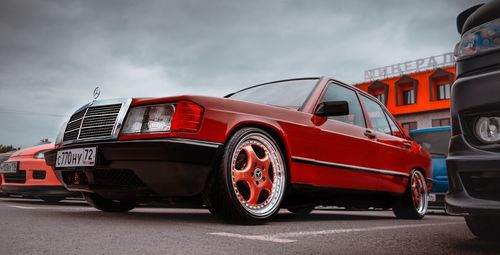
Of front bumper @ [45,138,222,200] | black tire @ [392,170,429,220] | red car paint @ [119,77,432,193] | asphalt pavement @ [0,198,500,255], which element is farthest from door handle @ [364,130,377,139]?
front bumper @ [45,138,222,200]

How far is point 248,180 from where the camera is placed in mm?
3506

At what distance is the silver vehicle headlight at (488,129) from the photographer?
2.40 m

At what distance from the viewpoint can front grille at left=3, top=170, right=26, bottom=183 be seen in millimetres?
6766

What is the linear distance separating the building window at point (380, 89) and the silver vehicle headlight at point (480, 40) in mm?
35575

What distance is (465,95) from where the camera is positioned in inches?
99.9

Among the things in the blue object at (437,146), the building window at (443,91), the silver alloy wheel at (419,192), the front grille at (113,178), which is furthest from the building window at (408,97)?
the front grille at (113,178)

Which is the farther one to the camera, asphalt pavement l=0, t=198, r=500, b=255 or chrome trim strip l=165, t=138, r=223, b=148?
chrome trim strip l=165, t=138, r=223, b=148

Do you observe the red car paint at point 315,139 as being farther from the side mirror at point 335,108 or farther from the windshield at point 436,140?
the windshield at point 436,140

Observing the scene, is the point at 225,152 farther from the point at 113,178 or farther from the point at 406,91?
the point at 406,91

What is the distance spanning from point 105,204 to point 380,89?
35.4 metres

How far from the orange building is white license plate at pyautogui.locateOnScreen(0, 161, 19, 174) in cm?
3074

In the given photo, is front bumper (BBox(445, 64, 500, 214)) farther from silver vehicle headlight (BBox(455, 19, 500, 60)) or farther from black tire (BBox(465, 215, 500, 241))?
black tire (BBox(465, 215, 500, 241))

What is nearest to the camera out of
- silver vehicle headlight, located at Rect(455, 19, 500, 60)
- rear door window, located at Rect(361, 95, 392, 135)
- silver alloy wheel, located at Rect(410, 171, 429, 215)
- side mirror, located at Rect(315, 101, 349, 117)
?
silver vehicle headlight, located at Rect(455, 19, 500, 60)

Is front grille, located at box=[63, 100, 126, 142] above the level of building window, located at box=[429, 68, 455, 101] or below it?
below
